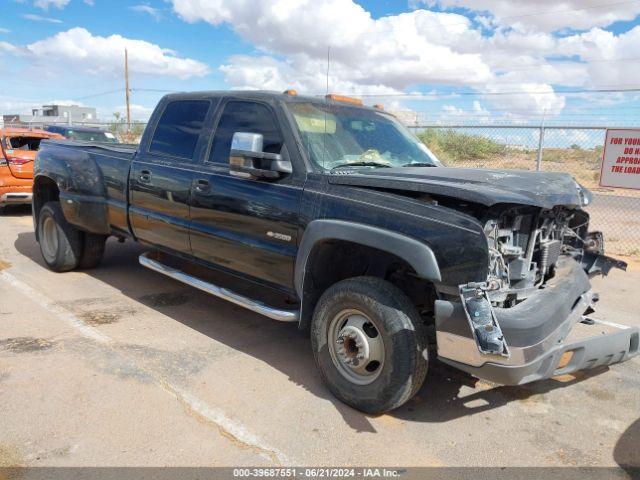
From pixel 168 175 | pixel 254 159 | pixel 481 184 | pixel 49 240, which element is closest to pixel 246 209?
pixel 254 159

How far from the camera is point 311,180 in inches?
147

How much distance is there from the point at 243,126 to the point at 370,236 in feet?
5.64

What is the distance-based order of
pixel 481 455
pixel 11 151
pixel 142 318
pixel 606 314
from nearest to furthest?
1. pixel 481 455
2. pixel 142 318
3. pixel 606 314
4. pixel 11 151

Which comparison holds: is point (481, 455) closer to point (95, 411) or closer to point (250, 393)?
point (250, 393)

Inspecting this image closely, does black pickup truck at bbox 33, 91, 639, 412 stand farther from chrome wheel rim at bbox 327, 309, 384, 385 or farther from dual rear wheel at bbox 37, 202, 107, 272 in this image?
dual rear wheel at bbox 37, 202, 107, 272

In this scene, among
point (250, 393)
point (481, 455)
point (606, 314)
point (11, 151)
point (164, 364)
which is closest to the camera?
point (481, 455)

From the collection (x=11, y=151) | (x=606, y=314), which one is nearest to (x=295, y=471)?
(x=606, y=314)

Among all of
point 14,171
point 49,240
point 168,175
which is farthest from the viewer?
point 14,171

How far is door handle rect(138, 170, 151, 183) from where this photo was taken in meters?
5.05

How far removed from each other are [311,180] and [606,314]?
12.1ft

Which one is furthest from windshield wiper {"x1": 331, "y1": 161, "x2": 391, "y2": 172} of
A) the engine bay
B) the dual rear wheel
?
the dual rear wheel

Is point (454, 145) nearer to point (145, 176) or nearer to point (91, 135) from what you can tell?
point (91, 135)

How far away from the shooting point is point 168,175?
190 inches

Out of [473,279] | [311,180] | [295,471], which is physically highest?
[311,180]
